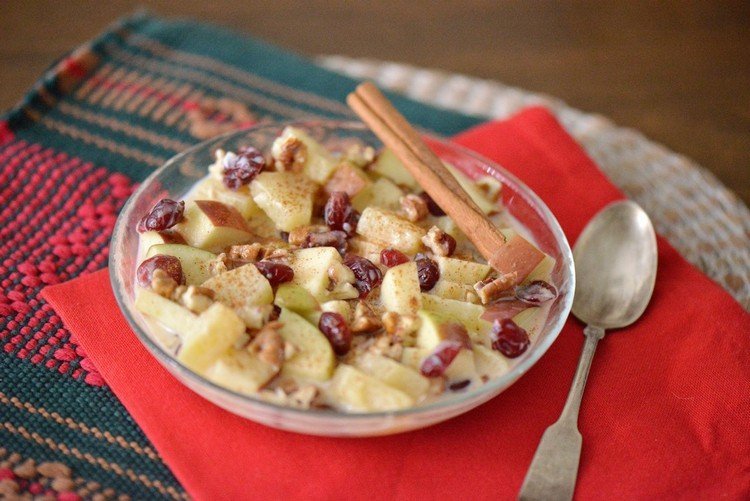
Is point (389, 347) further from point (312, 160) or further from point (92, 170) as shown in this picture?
point (92, 170)

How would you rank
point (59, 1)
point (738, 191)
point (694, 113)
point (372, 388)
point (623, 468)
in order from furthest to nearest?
point (59, 1)
point (694, 113)
point (738, 191)
point (623, 468)
point (372, 388)

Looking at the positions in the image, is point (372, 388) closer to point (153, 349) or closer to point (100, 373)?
point (153, 349)

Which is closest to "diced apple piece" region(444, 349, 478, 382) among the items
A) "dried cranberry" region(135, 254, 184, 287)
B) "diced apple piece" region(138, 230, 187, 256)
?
"dried cranberry" region(135, 254, 184, 287)

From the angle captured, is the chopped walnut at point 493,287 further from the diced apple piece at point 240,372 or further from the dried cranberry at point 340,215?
the diced apple piece at point 240,372

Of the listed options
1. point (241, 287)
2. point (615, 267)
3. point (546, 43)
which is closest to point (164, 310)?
point (241, 287)

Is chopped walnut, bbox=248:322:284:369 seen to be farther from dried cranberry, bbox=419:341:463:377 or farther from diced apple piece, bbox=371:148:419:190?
diced apple piece, bbox=371:148:419:190

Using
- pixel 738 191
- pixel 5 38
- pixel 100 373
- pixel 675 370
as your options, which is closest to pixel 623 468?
pixel 675 370
